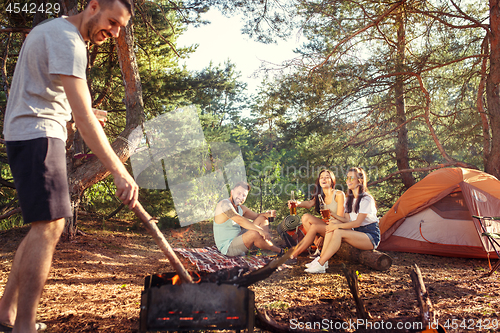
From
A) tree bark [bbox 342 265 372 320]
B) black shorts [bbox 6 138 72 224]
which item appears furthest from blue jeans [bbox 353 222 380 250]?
black shorts [bbox 6 138 72 224]

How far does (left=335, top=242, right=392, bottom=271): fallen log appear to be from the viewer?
3.69 m

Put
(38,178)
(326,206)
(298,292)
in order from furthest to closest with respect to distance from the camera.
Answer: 1. (326,206)
2. (298,292)
3. (38,178)

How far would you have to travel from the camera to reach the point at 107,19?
154cm

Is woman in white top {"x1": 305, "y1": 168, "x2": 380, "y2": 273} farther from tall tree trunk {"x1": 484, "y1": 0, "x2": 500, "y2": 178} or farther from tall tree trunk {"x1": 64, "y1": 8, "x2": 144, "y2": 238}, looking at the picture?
tall tree trunk {"x1": 484, "y1": 0, "x2": 500, "y2": 178}

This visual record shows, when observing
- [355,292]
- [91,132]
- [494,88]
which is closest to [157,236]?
[91,132]

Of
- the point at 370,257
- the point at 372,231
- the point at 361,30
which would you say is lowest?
the point at 370,257

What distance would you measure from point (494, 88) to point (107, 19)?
Answer: 24.0 feet

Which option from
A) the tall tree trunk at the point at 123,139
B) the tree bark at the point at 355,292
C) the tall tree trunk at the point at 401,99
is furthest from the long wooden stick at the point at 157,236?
the tall tree trunk at the point at 401,99

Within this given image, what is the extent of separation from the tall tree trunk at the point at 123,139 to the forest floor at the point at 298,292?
2.55 ft

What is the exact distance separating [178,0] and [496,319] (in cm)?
791

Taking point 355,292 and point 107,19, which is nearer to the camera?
point 107,19

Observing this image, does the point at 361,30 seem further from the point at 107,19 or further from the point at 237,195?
the point at 107,19

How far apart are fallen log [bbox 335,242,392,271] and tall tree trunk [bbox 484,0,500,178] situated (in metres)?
4.20

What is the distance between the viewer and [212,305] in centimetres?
156
